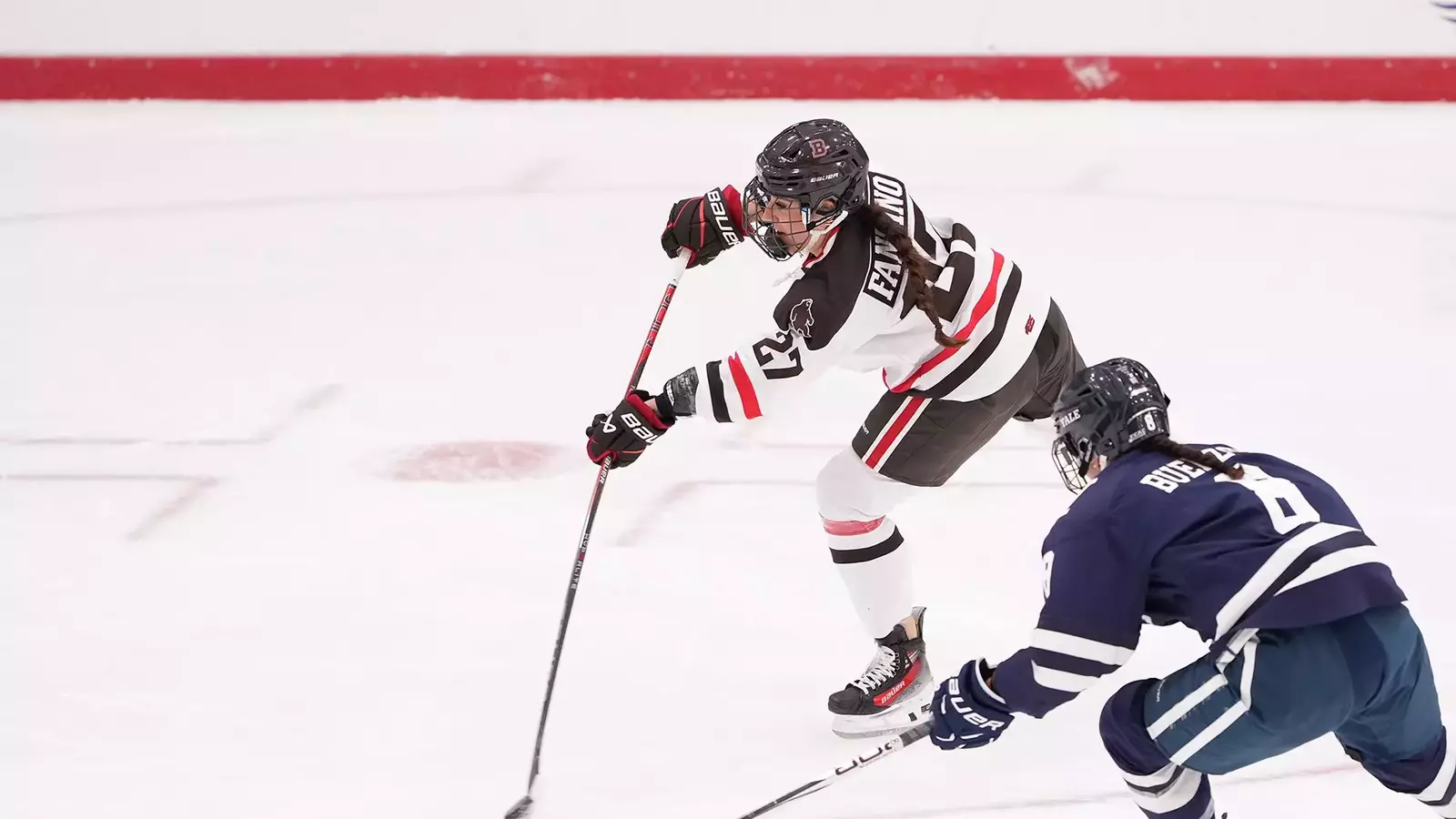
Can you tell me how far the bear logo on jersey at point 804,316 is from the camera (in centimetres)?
283

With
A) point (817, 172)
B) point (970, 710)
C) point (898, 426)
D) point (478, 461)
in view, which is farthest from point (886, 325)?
point (478, 461)

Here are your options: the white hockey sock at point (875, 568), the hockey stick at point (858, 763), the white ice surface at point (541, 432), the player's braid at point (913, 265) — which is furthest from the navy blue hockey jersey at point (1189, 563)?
A: the white hockey sock at point (875, 568)

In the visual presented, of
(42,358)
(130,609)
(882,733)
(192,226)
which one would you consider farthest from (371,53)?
(882,733)

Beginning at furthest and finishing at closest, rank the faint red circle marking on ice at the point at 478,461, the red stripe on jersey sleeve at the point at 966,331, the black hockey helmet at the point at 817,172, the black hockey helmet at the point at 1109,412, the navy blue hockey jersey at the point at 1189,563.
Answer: the faint red circle marking on ice at the point at 478,461 < the red stripe on jersey sleeve at the point at 966,331 < the black hockey helmet at the point at 817,172 < the black hockey helmet at the point at 1109,412 < the navy blue hockey jersey at the point at 1189,563

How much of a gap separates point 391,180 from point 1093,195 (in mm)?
2870

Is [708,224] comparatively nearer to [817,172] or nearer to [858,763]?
[817,172]

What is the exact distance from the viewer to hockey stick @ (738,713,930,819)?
8.13 feet

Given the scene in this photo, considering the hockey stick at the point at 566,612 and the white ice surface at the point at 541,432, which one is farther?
the white ice surface at the point at 541,432

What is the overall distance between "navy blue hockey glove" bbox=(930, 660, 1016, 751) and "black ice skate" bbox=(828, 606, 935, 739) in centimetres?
75

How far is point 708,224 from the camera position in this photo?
3.39 m

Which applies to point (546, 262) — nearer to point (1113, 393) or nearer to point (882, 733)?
point (882, 733)

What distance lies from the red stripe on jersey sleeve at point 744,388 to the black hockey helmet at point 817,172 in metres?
0.27

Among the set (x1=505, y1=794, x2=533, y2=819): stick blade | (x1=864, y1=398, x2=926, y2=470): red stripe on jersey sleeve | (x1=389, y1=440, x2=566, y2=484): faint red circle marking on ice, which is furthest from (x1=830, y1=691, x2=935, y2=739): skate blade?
(x1=389, y1=440, x2=566, y2=484): faint red circle marking on ice

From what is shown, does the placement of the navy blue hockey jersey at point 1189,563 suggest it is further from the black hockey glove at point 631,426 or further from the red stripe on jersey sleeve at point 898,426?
the black hockey glove at point 631,426
